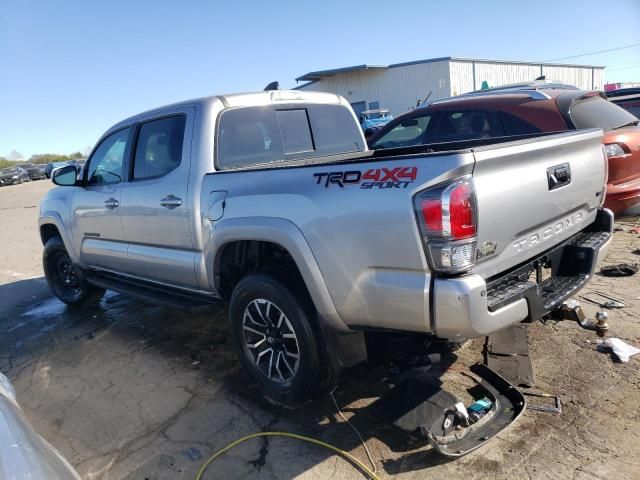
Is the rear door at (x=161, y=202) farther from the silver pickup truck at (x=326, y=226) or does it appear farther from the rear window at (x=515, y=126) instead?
the rear window at (x=515, y=126)

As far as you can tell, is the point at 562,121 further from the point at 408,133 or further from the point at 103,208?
the point at 103,208

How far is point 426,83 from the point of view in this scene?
122 feet

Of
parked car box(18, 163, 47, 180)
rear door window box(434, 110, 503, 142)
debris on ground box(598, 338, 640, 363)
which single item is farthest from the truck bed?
parked car box(18, 163, 47, 180)

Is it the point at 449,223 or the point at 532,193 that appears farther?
the point at 532,193

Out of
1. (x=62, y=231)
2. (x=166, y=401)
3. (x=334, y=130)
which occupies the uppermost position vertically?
(x=334, y=130)

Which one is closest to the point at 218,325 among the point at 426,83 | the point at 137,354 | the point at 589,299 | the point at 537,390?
the point at 137,354

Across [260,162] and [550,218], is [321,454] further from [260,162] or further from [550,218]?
[260,162]

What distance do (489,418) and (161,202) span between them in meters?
2.79

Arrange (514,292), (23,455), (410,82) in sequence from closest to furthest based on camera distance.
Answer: (23,455) < (514,292) < (410,82)

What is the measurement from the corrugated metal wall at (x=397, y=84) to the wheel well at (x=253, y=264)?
35118mm

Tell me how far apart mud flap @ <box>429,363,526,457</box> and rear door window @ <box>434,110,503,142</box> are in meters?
3.33

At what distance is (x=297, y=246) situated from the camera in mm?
2732

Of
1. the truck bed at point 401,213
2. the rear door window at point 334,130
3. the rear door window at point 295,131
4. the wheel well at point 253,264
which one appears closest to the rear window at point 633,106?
the rear door window at point 334,130

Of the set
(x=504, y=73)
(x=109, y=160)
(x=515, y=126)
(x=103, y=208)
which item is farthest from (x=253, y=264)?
(x=504, y=73)
